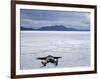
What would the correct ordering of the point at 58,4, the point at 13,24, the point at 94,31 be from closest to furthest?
the point at 13,24 < the point at 58,4 < the point at 94,31

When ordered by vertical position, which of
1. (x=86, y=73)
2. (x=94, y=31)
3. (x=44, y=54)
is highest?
(x=94, y=31)

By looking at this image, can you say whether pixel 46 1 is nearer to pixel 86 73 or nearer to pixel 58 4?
pixel 58 4

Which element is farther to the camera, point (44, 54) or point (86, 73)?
point (86, 73)

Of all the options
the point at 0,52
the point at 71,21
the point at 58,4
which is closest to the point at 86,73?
the point at 71,21

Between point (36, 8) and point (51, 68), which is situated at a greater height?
point (36, 8)

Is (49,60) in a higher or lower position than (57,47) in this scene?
lower

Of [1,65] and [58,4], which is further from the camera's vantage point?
[58,4]

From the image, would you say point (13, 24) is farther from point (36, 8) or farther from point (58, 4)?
point (58, 4)

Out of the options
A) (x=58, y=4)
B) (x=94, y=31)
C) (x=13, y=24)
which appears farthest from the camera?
(x=94, y=31)

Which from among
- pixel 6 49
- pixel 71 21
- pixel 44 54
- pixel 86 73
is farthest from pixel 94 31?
pixel 6 49
